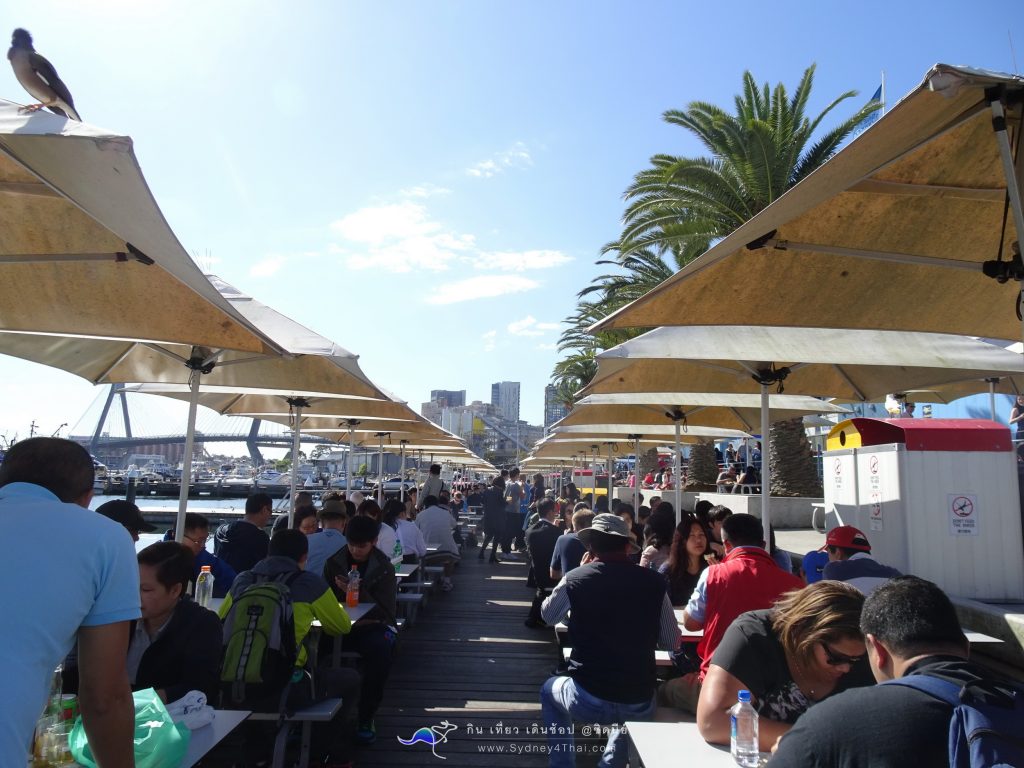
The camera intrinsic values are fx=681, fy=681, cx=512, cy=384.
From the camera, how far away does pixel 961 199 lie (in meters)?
3.48

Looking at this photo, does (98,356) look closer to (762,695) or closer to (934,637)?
(762,695)

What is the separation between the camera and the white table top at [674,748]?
252 cm

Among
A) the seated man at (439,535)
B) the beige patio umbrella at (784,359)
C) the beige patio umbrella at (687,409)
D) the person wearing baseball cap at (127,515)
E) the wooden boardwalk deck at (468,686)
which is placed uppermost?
the beige patio umbrella at (784,359)

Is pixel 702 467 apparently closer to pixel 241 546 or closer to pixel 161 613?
pixel 241 546

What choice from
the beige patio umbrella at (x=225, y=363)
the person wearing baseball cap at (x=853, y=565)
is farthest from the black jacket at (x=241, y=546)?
the person wearing baseball cap at (x=853, y=565)

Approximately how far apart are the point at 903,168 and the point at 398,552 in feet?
22.0

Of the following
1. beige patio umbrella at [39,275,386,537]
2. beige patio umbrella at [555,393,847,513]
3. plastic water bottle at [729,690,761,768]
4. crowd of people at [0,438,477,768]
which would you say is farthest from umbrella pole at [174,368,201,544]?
plastic water bottle at [729,690,761,768]

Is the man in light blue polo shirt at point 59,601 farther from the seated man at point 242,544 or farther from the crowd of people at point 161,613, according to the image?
the seated man at point 242,544

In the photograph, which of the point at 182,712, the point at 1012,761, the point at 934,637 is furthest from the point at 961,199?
the point at 182,712

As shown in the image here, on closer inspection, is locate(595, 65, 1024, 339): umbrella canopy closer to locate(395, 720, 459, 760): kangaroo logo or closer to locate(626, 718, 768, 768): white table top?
locate(626, 718, 768, 768): white table top

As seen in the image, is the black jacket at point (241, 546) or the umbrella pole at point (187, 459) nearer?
the umbrella pole at point (187, 459)

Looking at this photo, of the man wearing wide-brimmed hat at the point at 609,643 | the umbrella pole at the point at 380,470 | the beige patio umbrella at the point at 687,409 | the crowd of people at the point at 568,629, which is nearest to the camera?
the crowd of people at the point at 568,629

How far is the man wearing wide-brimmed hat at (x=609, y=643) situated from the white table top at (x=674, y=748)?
603mm

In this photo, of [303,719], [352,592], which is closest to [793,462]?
[352,592]
